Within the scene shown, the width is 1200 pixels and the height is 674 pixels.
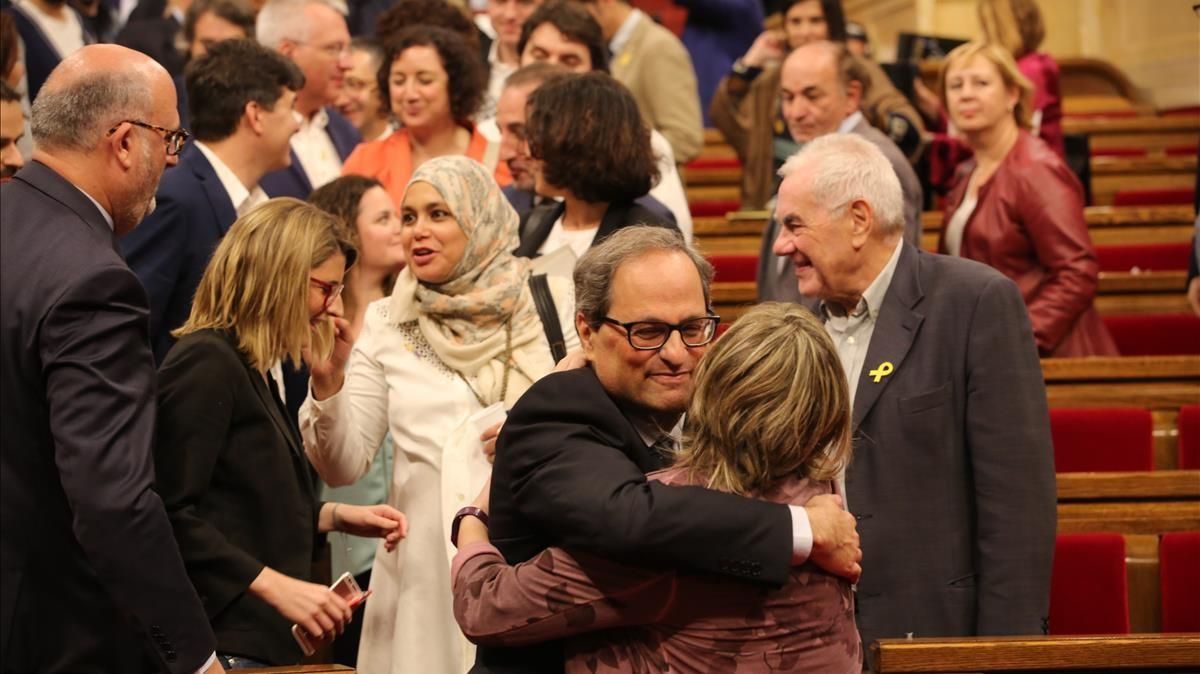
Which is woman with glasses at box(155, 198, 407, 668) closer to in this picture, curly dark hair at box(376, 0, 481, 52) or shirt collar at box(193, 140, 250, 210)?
shirt collar at box(193, 140, 250, 210)

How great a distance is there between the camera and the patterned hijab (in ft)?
9.39

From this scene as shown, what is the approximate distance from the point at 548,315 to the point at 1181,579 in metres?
1.43

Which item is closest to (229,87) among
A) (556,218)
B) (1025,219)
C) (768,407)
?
(556,218)

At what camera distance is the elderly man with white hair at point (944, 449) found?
2.57 meters

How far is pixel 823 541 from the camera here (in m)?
1.78

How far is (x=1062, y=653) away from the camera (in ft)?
7.20

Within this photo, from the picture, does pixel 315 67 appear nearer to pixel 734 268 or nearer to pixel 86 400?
pixel 734 268

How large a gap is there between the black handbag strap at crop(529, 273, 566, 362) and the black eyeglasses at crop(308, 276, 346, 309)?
0.40 meters

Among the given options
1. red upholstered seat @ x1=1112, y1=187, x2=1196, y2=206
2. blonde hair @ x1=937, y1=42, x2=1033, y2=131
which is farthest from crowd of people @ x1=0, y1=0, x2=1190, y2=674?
red upholstered seat @ x1=1112, y1=187, x2=1196, y2=206

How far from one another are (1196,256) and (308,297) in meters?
2.60

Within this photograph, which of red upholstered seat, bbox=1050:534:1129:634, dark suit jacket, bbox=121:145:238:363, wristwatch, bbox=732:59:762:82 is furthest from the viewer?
wristwatch, bbox=732:59:762:82

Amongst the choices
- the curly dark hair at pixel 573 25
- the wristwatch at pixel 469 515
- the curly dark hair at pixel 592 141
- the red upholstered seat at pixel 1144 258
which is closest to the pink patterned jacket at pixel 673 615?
the wristwatch at pixel 469 515

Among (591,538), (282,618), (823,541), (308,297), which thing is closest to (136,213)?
(308,297)

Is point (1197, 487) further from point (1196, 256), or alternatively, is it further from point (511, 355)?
point (511, 355)
